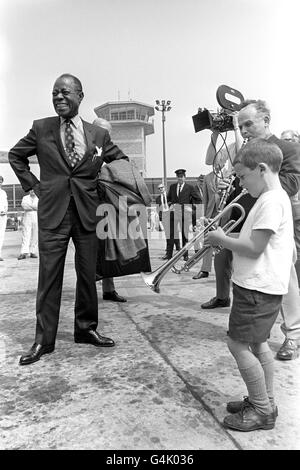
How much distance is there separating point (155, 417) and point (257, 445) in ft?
1.55

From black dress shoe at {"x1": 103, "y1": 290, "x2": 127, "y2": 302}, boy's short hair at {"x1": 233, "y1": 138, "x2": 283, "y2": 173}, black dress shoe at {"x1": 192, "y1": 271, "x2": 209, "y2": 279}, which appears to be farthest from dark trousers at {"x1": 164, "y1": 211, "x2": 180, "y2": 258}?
boy's short hair at {"x1": 233, "y1": 138, "x2": 283, "y2": 173}

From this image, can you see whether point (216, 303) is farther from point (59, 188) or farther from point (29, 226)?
point (29, 226)

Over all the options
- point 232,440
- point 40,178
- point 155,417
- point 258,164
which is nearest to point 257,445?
point 232,440

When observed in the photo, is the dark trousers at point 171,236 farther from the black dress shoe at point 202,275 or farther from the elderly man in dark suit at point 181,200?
the black dress shoe at point 202,275

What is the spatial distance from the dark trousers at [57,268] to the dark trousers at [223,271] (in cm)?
139

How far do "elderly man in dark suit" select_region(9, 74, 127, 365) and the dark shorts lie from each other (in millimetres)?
1377

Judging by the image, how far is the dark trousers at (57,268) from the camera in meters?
2.78

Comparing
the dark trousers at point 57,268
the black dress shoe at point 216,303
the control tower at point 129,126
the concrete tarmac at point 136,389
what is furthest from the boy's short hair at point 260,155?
the control tower at point 129,126

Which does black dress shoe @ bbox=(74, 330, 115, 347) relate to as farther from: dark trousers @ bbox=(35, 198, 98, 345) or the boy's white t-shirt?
the boy's white t-shirt

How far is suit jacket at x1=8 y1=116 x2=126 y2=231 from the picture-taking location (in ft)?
9.05

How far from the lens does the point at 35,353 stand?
265 cm

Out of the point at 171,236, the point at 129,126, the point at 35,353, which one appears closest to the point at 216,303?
the point at 35,353

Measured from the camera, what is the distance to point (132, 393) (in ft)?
6.93
